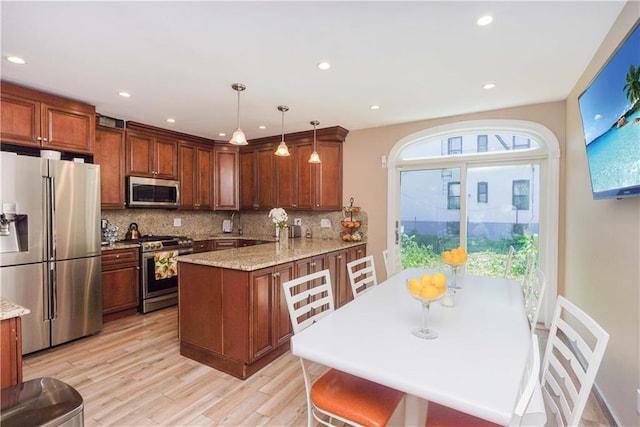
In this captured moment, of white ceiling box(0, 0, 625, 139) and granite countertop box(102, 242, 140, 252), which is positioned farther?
granite countertop box(102, 242, 140, 252)

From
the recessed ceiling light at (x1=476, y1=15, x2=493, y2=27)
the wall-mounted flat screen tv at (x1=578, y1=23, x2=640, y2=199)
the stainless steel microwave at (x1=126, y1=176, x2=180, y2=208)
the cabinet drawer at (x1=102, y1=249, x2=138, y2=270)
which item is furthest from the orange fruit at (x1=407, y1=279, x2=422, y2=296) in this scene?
the stainless steel microwave at (x1=126, y1=176, x2=180, y2=208)

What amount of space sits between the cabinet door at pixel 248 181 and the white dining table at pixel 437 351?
138 inches

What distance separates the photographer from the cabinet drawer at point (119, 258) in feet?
11.3

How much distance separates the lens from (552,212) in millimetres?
3201

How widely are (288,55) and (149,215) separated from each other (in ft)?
11.3

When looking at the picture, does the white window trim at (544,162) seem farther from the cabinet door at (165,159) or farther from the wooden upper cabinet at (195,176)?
the cabinet door at (165,159)

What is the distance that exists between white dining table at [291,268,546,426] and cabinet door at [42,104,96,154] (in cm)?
321

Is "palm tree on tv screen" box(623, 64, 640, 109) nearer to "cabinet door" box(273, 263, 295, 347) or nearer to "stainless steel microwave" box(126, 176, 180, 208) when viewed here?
"cabinet door" box(273, 263, 295, 347)

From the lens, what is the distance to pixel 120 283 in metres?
3.57

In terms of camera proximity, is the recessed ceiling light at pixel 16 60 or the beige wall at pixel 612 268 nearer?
the beige wall at pixel 612 268

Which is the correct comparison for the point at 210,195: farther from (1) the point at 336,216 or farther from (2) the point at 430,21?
(2) the point at 430,21

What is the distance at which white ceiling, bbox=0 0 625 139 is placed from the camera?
1.71m

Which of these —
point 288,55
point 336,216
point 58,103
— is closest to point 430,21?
point 288,55

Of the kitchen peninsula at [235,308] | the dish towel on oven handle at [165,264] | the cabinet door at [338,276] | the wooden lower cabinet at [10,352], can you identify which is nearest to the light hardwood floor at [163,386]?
the kitchen peninsula at [235,308]
